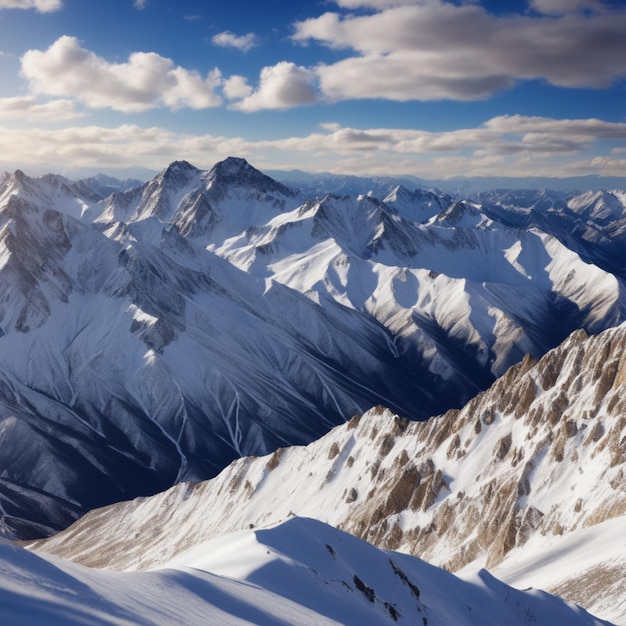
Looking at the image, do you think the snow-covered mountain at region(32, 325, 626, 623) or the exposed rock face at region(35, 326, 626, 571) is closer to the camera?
the snow-covered mountain at region(32, 325, 626, 623)

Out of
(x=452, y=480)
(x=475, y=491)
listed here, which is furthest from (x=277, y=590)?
(x=452, y=480)

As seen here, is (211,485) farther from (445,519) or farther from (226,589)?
(226,589)

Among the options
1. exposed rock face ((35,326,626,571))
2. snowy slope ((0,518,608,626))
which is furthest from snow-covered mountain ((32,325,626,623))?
snowy slope ((0,518,608,626))

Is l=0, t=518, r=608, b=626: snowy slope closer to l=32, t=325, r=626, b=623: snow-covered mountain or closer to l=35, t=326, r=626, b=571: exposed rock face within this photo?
l=32, t=325, r=626, b=623: snow-covered mountain

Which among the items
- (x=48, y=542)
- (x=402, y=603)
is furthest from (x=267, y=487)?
(x=402, y=603)

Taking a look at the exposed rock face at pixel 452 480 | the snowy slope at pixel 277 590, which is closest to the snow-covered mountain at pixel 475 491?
the exposed rock face at pixel 452 480

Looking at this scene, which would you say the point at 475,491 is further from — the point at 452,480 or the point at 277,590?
the point at 277,590
